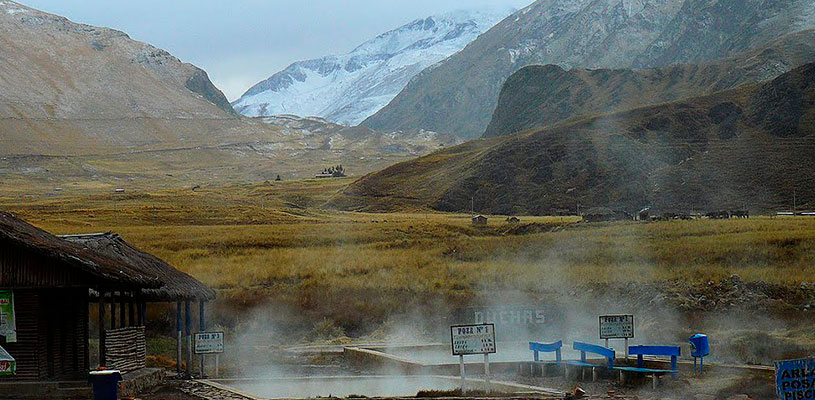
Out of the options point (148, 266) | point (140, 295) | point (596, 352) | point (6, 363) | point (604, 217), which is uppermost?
point (604, 217)

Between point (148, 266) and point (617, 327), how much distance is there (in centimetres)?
1132

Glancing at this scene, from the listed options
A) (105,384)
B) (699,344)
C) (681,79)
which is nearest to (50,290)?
(105,384)

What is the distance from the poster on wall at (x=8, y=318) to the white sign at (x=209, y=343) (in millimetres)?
5174

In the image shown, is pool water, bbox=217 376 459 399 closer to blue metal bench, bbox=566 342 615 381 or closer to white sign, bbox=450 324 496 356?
white sign, bbox=450 324 496 356

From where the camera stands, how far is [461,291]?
121 ft

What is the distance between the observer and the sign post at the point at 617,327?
23294 millimetres

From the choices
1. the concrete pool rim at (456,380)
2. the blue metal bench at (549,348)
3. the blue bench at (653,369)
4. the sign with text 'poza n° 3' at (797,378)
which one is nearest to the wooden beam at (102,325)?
the concrete pool rim at (456,380)

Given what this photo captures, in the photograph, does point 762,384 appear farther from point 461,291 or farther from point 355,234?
point 355,234

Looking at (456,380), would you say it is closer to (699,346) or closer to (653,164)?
(699,346)

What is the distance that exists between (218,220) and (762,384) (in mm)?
64588

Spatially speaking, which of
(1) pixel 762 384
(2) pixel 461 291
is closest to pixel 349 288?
(2) pixel 461 291

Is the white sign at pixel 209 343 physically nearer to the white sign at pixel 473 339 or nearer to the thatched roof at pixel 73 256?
the thatched roof at pixel 73 256

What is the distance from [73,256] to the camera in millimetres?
20047

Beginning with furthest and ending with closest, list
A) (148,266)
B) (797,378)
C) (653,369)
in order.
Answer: (148,266) < (653,369) < (797,378)
